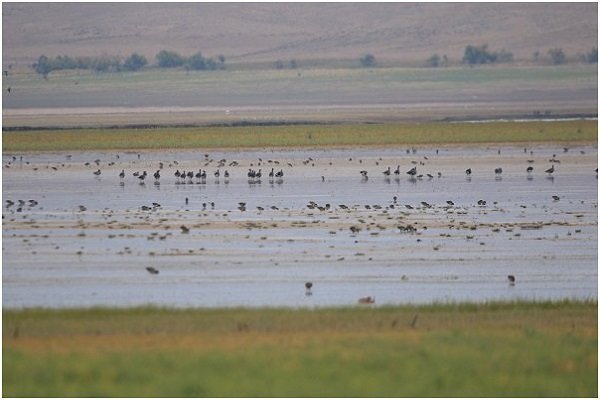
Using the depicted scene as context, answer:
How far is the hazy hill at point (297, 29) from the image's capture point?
13525 centimetres

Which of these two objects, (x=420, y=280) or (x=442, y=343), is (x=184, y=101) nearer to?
(x=420, y=280)

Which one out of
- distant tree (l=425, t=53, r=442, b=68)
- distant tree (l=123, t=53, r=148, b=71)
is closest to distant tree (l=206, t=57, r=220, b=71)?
distant tree (l=123, t=53, r=148, b=71)

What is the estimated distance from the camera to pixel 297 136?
60.9 metres

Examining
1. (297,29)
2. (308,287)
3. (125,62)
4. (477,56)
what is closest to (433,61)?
(477,56)

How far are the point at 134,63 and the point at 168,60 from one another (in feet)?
13.9

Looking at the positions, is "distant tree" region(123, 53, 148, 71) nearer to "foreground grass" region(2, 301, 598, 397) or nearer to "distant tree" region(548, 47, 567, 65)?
"distant tree" region(548, 47, 567, 65)

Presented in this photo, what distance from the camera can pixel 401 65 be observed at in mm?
125562

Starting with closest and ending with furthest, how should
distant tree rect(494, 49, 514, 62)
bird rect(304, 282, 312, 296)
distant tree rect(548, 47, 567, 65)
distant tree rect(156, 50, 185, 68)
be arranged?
bird rect(304, 282, 312, 296), distant tree rect(548, 47, 567, 65), distant tree rect(494, 49, 514, 62), distant tree rect(156, 50, 185, 68)

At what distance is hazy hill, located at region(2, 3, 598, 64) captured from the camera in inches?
5325

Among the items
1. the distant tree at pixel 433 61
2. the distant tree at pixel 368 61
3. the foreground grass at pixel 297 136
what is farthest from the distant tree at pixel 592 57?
the foreground grass at pixel 297 136

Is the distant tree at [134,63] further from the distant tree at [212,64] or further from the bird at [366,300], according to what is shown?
the bird at [366,300]

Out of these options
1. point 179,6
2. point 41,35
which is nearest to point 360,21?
point 179,6

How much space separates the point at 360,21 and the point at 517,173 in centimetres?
10899

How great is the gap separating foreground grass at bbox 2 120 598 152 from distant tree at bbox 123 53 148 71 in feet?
191
